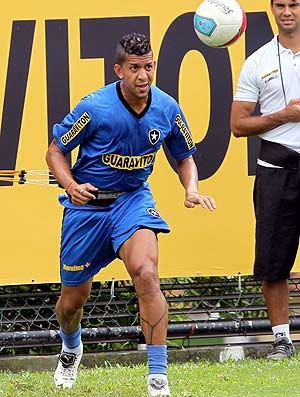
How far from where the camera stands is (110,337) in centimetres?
984

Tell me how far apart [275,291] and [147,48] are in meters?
2.31

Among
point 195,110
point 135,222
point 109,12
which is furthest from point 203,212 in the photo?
point 135,222

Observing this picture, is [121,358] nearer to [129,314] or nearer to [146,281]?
[129,314]

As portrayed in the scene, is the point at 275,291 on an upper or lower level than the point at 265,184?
lower

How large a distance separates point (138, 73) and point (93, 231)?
0.97 metres

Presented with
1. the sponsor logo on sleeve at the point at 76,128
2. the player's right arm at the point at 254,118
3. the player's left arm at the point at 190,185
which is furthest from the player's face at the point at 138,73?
the player's right arm at the point at 254,118

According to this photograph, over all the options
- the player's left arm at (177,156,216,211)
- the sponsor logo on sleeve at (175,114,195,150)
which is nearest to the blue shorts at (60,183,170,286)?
the player's left arm at (177,156,216,211)

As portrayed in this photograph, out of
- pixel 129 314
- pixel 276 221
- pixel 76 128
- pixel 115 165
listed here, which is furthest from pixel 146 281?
pixel 129 314

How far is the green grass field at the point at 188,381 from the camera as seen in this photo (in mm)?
7227

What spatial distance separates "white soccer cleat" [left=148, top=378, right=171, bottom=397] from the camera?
22.3 feet

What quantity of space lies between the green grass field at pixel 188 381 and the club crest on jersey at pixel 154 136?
1.42 meters

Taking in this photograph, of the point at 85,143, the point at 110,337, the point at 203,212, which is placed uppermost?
the point at 85,143

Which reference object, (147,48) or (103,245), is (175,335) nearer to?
(103,245)

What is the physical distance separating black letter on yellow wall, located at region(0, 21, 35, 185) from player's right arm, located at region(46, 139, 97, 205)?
1697 mm
